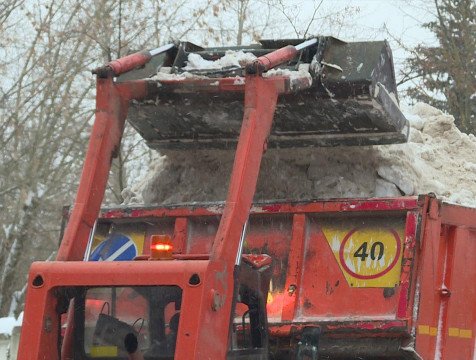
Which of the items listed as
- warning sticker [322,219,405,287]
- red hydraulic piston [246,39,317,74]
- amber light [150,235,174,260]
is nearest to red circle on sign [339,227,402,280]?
warning sticker [322,219,405,287]

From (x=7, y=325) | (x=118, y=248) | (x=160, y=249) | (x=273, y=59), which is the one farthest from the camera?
(x=7, y=325)

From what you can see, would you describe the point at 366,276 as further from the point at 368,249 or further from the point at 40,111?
the point at 40,111

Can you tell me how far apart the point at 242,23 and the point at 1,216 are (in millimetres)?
5849

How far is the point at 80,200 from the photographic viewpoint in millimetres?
4391

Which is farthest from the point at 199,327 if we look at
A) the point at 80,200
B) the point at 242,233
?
the point at 80,200

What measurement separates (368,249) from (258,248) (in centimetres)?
65

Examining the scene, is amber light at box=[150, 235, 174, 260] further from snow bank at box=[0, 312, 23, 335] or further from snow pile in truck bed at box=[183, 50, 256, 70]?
snow bank at box=[0, 312, 23, 335]

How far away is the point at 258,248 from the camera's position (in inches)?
202

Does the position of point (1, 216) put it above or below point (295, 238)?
above

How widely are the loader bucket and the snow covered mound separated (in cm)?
12

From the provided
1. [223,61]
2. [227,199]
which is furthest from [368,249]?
[223,61]

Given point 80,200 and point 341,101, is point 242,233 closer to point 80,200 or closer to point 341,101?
point 80,200

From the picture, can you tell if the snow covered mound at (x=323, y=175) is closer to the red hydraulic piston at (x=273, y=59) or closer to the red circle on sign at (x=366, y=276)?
the red circle on sign at (x=366, y=276)

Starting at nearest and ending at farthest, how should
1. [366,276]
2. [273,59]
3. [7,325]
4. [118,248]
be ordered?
1. [273,59]
2. [366,276]
3. [118,248]
4. [7,325]
